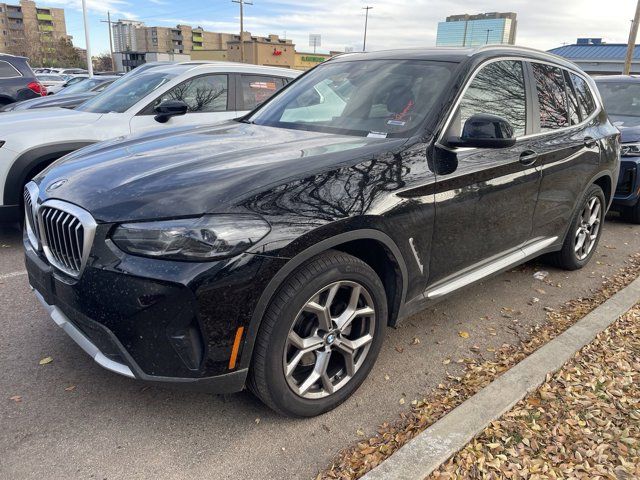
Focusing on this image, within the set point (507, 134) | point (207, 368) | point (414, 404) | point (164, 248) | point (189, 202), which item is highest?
point (507, 134)

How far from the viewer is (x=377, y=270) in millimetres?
2771

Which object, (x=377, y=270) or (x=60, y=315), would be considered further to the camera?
(x=377, y=270)

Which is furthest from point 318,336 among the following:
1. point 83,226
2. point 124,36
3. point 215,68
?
point 124,36

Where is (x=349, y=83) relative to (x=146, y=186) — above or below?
above

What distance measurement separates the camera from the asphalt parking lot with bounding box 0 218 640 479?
7.34 ft

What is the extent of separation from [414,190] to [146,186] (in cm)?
134

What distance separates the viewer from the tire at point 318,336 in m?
2.22

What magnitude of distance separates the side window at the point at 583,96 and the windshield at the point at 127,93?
13.7ft

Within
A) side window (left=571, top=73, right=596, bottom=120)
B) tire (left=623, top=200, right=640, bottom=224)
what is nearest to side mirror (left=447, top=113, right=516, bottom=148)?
side window (left=571, top=73, right=596, bottom=120)

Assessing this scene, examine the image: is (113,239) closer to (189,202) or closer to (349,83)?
(189,202)

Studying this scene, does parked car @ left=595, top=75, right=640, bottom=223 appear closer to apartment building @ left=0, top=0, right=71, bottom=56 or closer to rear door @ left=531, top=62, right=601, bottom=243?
rear door @ left=531, top=62, right=601, bottom=243

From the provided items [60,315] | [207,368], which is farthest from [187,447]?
[60,315]

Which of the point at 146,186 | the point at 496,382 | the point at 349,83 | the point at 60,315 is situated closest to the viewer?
the point at 146,186

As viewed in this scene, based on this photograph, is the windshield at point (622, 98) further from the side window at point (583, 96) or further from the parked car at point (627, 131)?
the side window at point (583, 96)
